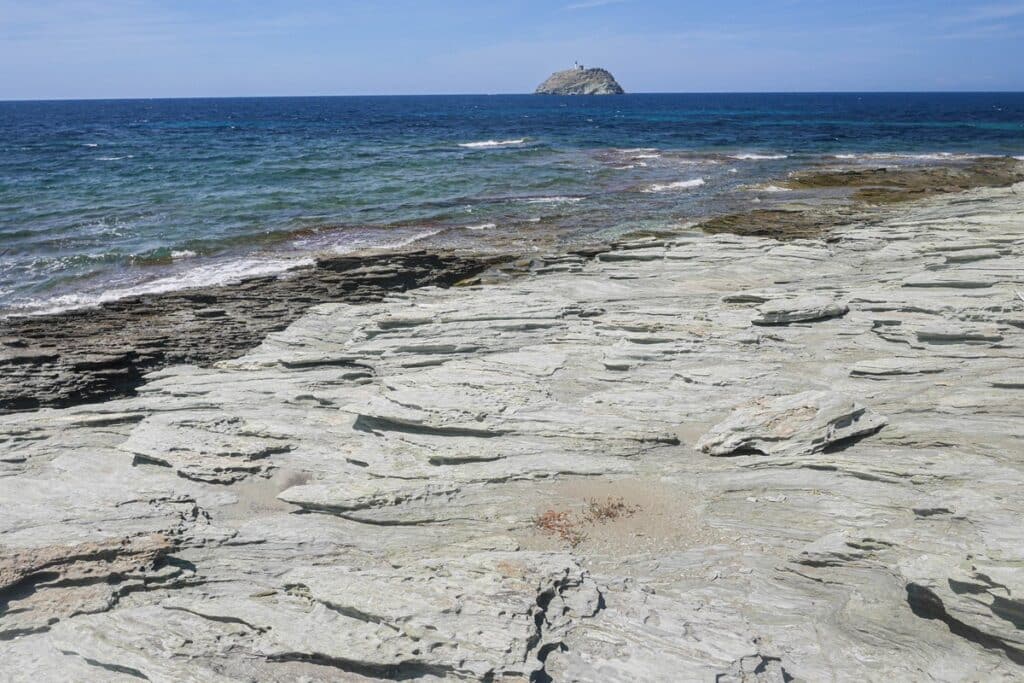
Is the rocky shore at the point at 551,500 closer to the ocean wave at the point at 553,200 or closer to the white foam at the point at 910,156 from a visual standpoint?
the ocean wave at the point at 553,200

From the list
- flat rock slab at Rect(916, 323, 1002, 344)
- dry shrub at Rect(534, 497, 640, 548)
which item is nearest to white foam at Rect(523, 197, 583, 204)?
flat rock slab at Rect(916, 323, 1002, 344)

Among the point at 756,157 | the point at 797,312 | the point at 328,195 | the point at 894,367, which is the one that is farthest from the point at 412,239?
the point at 756,157

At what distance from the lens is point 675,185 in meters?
45.0

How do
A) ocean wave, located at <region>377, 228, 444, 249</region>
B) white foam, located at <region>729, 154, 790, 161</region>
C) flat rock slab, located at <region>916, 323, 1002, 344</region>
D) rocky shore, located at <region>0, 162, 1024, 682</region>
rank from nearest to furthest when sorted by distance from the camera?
rocky shore, located at <region>0, 162, 1024, 682</region>, flat rock slab, located at <region>916, 323, 1002, 344</region>, ocean wave, located at <region>377, 228, 444, 249</region>, white foam, located at <region>729, 154, 790, 161</region>

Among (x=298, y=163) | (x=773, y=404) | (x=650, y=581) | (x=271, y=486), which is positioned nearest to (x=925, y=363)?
(x=773, y=404)

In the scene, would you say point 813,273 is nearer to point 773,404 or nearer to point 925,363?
point 925,363

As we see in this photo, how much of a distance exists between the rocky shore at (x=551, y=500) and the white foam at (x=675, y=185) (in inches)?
1031

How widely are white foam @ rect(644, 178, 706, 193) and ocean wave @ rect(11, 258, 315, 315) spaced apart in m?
23.6

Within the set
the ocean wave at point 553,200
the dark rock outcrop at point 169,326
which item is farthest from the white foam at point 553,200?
the dark rock outcrop at point 169,326

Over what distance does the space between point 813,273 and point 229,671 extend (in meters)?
18.3

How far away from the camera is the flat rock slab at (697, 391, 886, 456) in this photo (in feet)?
36.7

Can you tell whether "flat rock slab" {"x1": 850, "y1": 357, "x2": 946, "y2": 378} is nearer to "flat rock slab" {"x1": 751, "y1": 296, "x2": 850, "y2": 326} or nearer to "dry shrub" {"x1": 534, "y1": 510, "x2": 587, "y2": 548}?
"flat rock slab" {"x1": 751, "y1": 296, "x2": 850, "y2": 326}

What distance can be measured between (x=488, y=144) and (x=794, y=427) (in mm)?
67892

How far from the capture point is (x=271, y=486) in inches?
447
